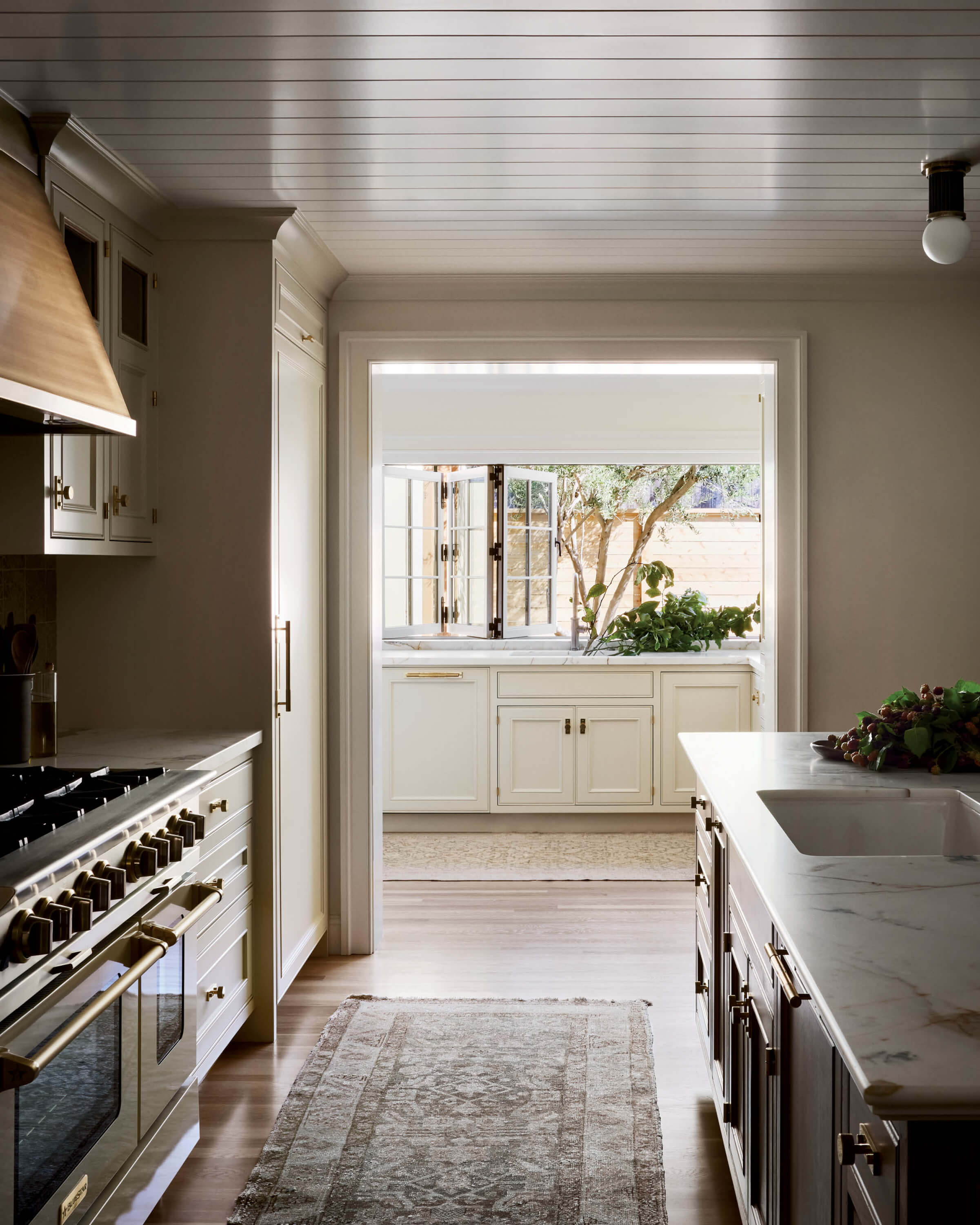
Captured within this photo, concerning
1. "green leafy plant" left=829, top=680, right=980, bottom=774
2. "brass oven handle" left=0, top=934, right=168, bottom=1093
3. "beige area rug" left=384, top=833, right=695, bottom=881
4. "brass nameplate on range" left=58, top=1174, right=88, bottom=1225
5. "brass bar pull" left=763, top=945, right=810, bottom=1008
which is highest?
"green leafy plant" left=829, top=680, right=980, bottom=774

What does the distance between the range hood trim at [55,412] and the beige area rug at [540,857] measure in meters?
2.84

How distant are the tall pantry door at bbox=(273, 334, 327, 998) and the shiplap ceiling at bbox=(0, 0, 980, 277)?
0.56 meters

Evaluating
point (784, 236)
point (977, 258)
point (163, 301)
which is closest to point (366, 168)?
point (163, 301)

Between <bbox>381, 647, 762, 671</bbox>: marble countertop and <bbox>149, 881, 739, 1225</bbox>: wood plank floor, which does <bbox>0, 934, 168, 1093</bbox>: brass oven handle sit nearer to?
<bbox>149, 881, 739, 1225</bbox>: wood plank floor

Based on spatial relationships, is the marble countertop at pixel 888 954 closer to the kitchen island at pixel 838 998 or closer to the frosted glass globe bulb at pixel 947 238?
the kitchen island at pixel 838 998

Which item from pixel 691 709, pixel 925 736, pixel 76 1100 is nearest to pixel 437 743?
pixel 691 709

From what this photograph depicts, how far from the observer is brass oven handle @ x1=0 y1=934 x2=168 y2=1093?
1.50 m

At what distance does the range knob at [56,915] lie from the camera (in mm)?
1642

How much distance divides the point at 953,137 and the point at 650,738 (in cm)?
352

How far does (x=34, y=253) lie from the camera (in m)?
2.17

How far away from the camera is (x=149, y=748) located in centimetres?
276

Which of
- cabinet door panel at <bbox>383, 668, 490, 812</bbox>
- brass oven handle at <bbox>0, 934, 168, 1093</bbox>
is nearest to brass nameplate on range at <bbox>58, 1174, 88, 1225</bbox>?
brass oven handle at <bbox>0, 934, 168, 1093</bbox>

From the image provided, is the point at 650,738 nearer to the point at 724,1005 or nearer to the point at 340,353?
the point at 340,353

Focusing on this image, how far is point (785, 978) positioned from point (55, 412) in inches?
65.6
